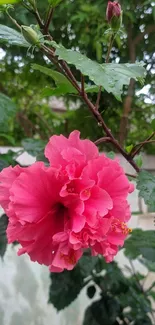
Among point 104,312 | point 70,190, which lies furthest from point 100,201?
point 104,312

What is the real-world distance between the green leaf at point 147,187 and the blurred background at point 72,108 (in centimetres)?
54

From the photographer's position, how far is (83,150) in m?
0.46

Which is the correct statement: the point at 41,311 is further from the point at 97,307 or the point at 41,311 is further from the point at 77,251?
the point at 77,251

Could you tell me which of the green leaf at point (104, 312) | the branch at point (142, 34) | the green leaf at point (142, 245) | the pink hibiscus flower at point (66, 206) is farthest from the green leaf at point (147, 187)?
the branch at point (142, 34)

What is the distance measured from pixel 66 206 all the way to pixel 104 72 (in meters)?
0.17

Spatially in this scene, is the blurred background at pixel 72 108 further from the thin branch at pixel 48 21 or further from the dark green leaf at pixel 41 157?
the thin branch at pixel 48 21

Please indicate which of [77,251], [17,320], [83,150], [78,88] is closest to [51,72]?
[78,88]

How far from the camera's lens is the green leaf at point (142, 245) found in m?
Result: 0.89

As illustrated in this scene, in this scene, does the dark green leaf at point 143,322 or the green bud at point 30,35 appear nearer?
the green bud at point 30,35

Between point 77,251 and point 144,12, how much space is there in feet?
3.56

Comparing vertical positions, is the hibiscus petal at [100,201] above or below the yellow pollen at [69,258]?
above

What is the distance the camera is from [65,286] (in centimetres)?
111

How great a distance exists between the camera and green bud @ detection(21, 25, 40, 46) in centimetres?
50

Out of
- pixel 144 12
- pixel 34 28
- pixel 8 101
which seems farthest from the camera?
pixel 144 12
